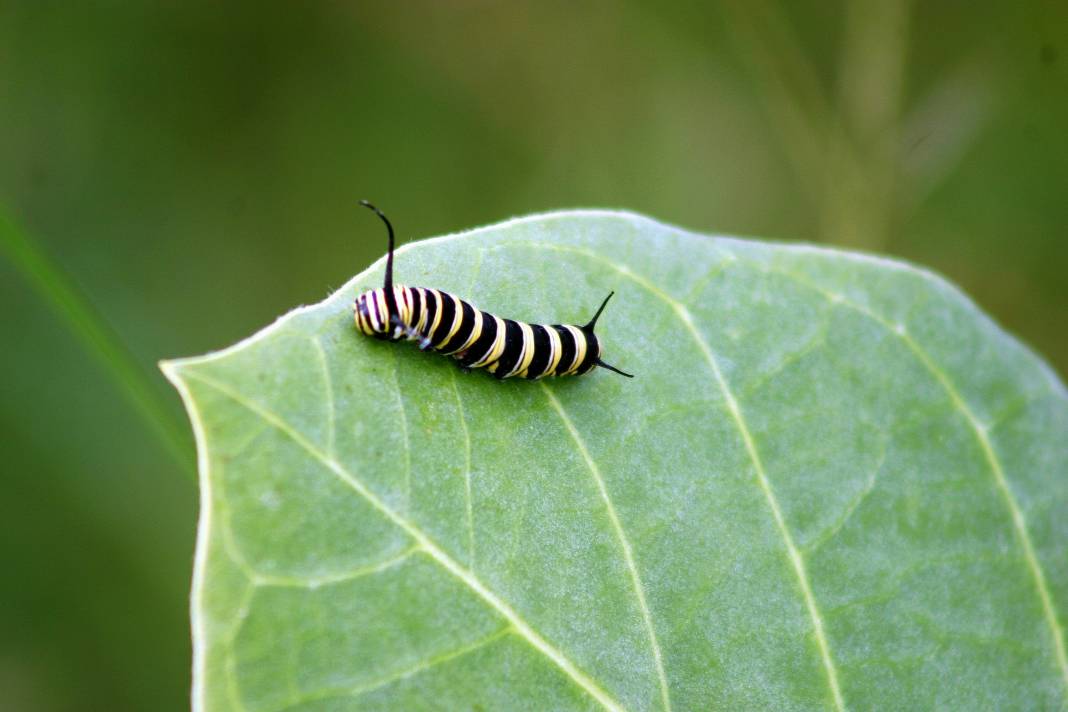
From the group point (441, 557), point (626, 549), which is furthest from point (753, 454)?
point (441, 557)

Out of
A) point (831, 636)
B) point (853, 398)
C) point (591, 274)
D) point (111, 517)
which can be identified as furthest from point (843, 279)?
point (111, 517)

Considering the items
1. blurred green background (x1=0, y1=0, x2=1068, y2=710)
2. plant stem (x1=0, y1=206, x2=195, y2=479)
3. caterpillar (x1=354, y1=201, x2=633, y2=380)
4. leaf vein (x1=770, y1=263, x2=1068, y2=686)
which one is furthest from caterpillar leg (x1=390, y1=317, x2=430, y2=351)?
blurred green background (x1=0, y1=0, x2=1068, y2=710)

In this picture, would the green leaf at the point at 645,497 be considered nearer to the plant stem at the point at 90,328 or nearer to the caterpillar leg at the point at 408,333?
the caterpillar leg at the point at 408,333

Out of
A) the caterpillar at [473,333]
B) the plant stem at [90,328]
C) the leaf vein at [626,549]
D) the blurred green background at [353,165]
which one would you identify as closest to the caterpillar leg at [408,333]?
the caterpillar at [473,333]

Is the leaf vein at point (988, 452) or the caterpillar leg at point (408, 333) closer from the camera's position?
the caterpillar leg at point (408, 333)

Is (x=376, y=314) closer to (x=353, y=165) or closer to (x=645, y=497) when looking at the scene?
(x=645, y=497)

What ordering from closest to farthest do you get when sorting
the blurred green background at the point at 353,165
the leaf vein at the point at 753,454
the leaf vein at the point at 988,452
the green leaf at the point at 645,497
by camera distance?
the green leaf at the point at 645,497, the leaf vein at the point at 753,454, the leaf vein at the point at 988,452, the blurred green background at the point at 353,165
